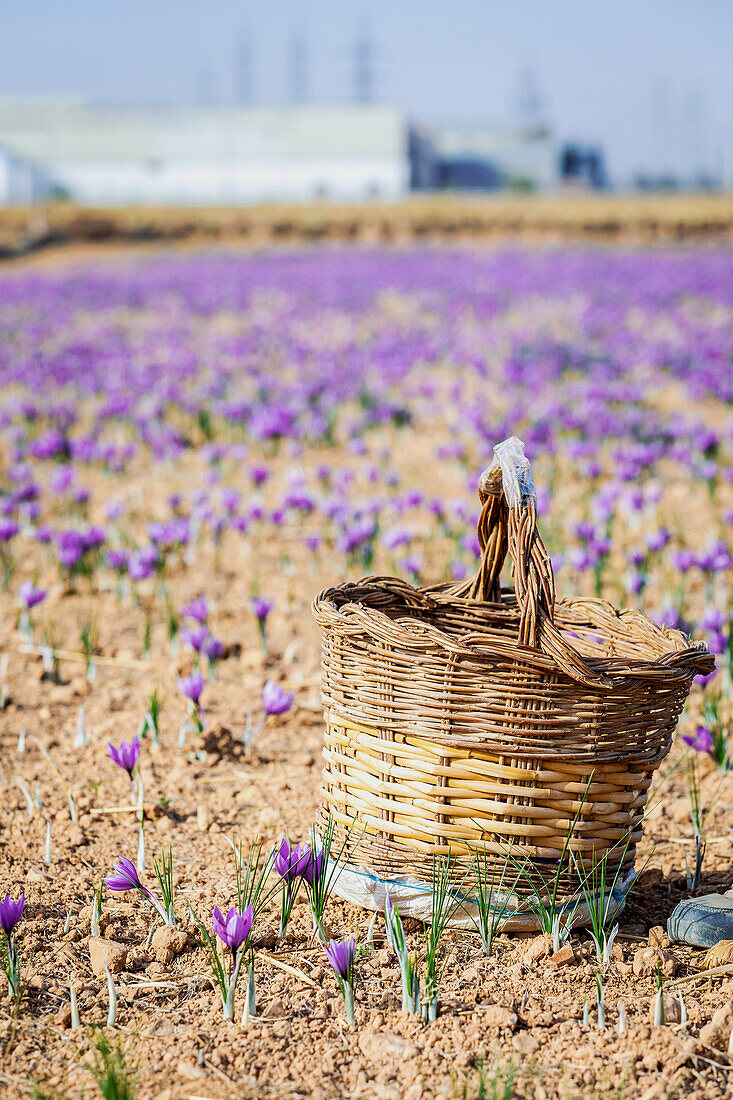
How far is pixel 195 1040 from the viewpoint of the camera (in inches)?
73.2

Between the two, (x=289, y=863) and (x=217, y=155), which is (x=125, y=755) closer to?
(x=289, y=863)

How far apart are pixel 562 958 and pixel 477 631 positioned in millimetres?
808

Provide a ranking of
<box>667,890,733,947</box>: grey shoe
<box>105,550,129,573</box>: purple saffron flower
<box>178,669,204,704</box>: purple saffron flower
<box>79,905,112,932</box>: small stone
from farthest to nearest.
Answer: <box>105,550,129,573</box>: purple saffron flower → <box>178,669,204,704</box>: purple saffron flower → <box>79,905,112,932</box>: small stone → <box>667,890,733,947</box>: grey shoe

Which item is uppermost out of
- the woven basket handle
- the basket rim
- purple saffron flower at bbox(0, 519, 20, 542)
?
the woven basket handle

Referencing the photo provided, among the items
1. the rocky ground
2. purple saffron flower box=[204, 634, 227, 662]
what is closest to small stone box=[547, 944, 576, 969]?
the rocky ground

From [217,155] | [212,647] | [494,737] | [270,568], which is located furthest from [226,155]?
[494,737]

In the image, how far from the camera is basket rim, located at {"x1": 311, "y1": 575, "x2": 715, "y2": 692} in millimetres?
1990

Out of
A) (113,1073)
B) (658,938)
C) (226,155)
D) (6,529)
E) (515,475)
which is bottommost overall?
(658,938)

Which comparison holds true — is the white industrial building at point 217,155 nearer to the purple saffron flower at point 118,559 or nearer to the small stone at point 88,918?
the purple saffron flower at point 118,559

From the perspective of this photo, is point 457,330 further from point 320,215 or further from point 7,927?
point 320,215

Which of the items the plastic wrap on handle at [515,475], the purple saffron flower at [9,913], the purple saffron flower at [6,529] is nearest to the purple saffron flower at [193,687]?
the purple saffron flower at [9,913]

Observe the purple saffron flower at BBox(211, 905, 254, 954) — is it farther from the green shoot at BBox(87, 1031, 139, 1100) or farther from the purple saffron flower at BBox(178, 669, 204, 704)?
the purple saffron flower at BBox(178, 669, 204, 704)

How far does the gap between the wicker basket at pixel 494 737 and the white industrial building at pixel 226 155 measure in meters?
55.0

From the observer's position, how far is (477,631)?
2.60 meters
